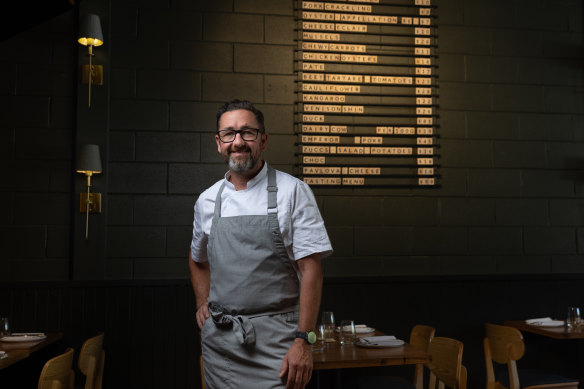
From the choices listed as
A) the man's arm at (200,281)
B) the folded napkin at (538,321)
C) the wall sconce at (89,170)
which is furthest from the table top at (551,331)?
the wall sconce at (89,170)

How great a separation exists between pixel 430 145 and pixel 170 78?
2004 mm

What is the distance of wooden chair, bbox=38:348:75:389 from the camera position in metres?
2.33

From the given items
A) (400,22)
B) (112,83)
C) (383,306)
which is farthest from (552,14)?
(112,83)

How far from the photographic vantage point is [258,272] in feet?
6.66

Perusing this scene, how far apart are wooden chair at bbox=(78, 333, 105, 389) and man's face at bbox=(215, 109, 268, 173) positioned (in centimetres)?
141

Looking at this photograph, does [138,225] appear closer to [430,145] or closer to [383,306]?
[383,306]

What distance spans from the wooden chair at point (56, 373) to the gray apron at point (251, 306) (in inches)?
29.0

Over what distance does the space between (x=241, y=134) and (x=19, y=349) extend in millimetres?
1818

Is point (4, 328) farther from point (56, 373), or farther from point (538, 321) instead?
point (538, 321)

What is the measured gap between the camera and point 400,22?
4.22 meters

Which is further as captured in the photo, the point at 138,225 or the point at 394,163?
the point at 394,163

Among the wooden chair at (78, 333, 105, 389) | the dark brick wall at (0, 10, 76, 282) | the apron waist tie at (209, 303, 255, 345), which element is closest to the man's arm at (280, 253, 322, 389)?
the apron waist tie at (209, 303, 255, 345)

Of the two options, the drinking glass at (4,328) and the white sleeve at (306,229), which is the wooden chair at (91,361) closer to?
the drinking glass at (4,328)

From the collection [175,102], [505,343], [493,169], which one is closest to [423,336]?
[505,343]
